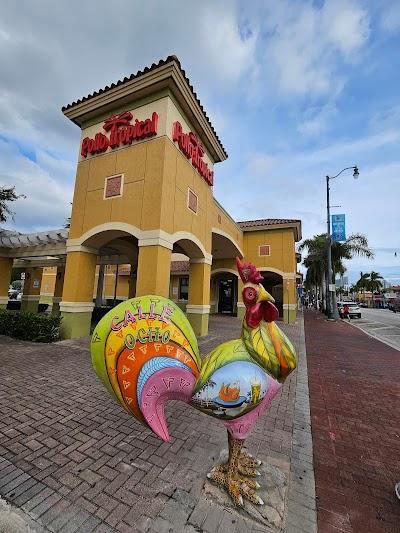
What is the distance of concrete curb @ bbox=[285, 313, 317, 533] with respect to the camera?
92.6 inches

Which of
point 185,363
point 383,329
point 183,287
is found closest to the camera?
point 185,363

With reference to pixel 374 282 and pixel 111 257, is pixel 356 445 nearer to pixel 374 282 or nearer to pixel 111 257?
pixel 111 257

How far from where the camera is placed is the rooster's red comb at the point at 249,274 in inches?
94.7

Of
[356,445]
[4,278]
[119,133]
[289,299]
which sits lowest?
[356,445]

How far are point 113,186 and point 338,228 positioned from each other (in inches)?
607

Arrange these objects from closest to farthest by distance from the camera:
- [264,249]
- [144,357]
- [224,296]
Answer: [144,357] → [264,249] → [224,296]

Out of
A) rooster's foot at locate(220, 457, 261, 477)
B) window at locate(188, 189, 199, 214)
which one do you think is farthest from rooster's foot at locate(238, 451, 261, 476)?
window at locate(188, 189, 199, 214)

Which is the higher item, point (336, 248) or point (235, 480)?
point (336, 248)

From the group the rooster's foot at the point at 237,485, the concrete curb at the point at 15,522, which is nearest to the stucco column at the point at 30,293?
the concrete curb at the point at 15,522

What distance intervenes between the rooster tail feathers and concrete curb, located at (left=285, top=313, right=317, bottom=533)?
144 centimetres

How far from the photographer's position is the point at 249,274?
245 centimetres

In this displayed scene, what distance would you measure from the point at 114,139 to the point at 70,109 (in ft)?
7.62

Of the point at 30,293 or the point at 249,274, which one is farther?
the point at 30,293

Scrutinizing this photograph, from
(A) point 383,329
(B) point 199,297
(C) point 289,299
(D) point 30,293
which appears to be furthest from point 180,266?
(A) point 383,329
